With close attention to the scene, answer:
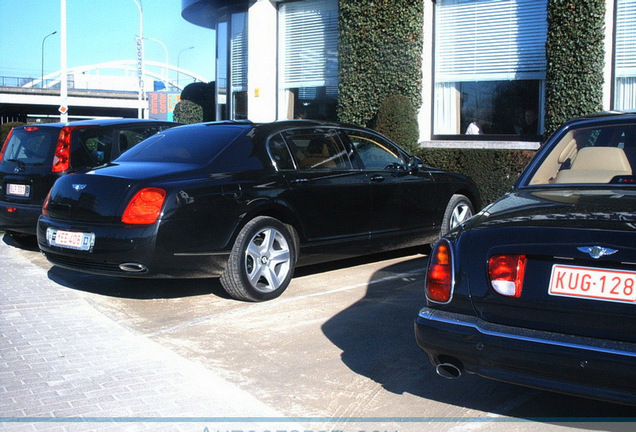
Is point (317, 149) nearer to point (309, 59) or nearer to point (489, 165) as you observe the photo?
point (489, 165)

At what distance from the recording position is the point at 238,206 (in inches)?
238

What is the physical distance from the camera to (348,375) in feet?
14.5

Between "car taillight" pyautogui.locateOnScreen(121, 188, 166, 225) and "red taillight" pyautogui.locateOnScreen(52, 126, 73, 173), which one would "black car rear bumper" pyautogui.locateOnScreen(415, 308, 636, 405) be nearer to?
"car taillight" pyautogui.locateOnScreen(121, 188, 166, 225)

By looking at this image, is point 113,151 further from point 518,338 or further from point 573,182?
point 518,338

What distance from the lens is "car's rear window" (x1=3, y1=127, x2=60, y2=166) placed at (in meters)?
8.59

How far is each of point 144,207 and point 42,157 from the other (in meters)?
3.48

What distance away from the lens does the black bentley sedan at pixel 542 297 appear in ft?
9.99

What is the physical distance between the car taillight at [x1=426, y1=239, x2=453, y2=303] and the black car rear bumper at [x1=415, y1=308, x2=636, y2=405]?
8 centimetres

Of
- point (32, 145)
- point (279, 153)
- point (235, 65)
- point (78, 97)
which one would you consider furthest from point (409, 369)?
point (78, 97)

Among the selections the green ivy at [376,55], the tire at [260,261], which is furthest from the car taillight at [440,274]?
the green ivy at [376,55]

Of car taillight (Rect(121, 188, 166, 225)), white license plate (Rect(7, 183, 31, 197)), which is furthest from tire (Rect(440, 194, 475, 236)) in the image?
white license plate (Rect(7, 183, 31, 197))

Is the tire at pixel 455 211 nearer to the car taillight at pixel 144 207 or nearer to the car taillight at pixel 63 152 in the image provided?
the car taillight at pixel 144 207

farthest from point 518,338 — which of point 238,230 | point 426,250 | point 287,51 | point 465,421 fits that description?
point 287,51

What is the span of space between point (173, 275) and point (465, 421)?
2904 millimetres
